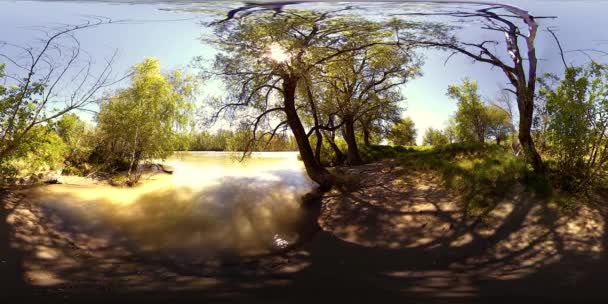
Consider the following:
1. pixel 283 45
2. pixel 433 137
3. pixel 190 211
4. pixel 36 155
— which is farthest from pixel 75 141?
pixel 433 137

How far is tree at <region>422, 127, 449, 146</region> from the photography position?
114 centimetres

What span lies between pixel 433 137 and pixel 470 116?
0.61 feet

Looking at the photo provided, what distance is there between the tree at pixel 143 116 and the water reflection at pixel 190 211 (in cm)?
15

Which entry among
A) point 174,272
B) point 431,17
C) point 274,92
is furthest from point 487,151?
point 174,272

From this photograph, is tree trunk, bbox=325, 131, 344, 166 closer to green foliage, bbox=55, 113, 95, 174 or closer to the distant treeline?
the distant treeline

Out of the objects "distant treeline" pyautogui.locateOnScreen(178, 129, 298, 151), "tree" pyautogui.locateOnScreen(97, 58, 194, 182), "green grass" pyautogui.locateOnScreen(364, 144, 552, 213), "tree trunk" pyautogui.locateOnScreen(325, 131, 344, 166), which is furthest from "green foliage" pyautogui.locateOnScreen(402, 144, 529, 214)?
"tree" pyautogui.locateOnScreen(97, 58, 194, 182)

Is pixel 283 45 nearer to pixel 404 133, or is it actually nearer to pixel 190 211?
pixel 404 133

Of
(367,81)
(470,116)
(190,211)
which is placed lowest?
(190,211)

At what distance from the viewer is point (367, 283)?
90cm

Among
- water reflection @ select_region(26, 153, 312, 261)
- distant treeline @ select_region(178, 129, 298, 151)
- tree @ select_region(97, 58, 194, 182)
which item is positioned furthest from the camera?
distant treeline @ select_region(178, 129, 298, 151)

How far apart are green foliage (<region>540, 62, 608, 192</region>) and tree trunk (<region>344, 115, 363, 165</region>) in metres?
0.81

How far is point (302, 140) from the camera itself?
61.0 inches

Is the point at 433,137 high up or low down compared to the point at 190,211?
up

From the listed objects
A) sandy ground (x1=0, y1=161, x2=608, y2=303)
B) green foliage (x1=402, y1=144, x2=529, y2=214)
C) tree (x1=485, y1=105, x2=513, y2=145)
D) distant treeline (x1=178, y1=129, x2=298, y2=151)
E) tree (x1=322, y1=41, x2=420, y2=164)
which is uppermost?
tree (x1=322, y1=41, x2=420, y2=164)
